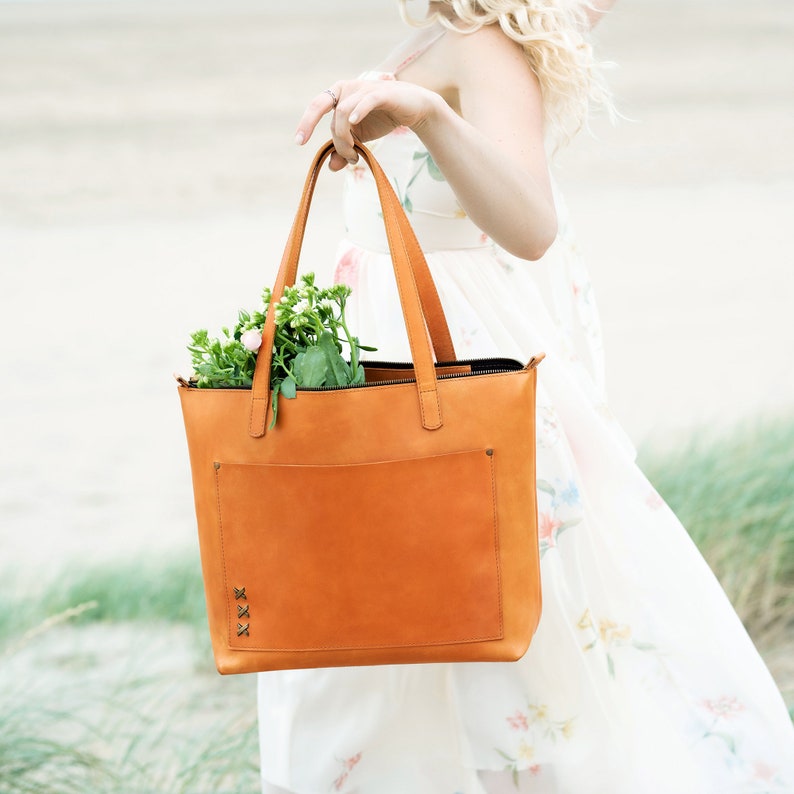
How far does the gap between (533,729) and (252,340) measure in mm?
691

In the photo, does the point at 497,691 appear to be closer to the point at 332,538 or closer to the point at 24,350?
the point at 332,538

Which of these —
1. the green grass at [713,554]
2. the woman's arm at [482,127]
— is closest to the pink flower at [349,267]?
the woman's arm at [482,127]

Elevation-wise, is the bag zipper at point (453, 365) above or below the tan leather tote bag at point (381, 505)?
above

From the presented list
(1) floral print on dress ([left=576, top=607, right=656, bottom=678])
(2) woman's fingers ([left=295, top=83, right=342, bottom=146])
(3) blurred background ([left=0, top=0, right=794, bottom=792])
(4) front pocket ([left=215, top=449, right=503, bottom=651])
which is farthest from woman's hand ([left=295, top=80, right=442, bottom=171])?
(3) blurred background ([left=0, top=0, right=794, bottom=792])

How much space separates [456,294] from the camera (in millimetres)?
1492

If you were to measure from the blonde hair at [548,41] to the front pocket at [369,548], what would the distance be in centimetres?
53

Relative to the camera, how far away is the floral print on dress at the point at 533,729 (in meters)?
1.47

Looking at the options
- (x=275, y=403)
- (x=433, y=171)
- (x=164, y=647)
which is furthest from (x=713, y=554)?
(x=275, y=403)

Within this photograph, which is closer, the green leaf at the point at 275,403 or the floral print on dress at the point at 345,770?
the green leaf at the point at 275,403

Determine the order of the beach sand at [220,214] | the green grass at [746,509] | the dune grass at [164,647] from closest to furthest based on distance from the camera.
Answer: the dune grass at [164,647] → the green grass at [746,509] → the beach sand at [220,214]

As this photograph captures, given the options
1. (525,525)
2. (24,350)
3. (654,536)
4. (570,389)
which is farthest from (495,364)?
(24,350)

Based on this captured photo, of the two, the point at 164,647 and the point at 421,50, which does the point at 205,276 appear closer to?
the point at 164,647

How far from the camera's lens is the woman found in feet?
4.82

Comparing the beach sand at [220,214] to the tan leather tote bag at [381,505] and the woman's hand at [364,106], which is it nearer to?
the tan leather tote bag at [381,505]
